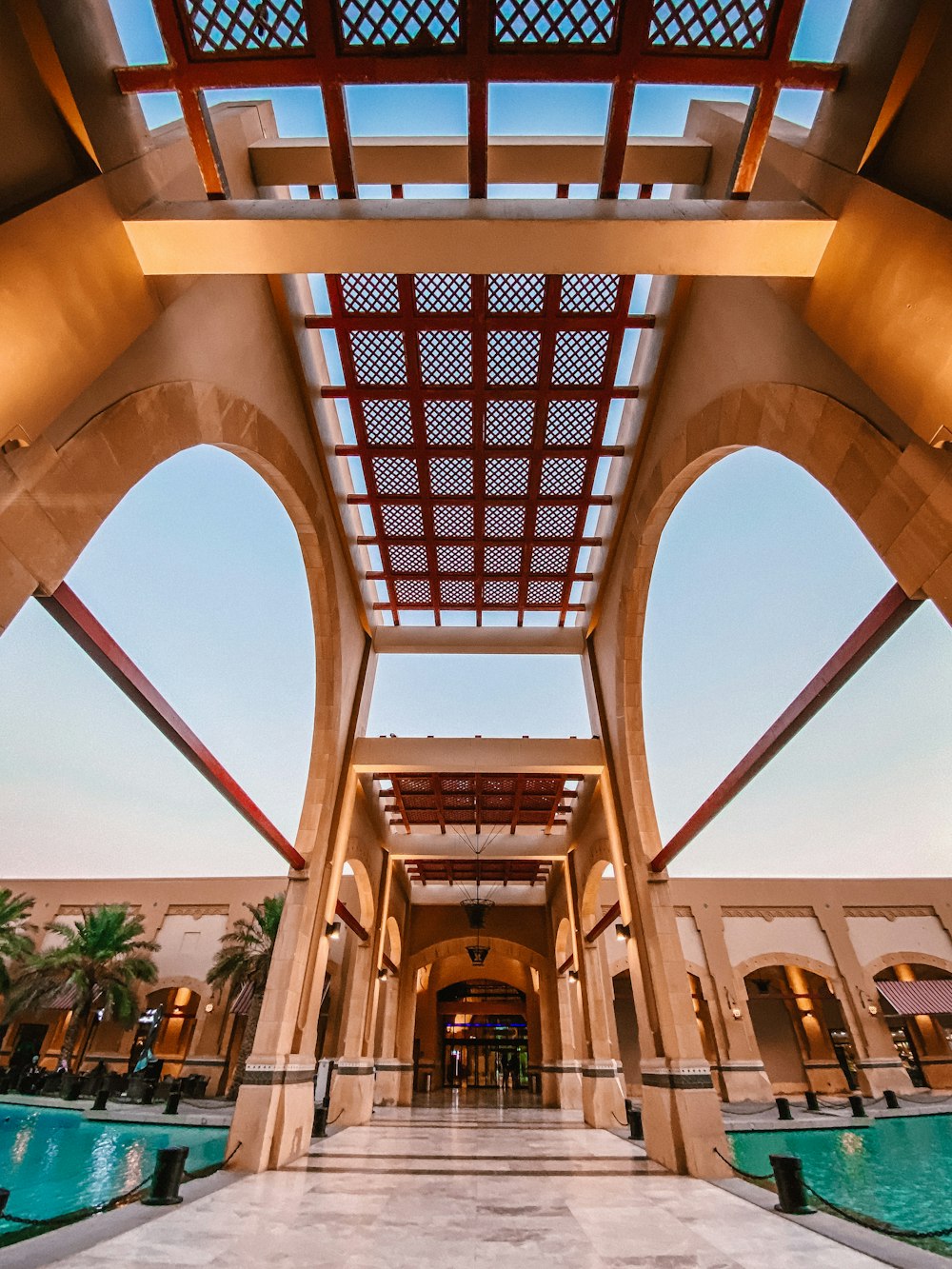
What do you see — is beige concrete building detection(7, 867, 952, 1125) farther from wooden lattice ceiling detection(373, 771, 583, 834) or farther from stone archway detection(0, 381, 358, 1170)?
stone archway detection(0, 381, 358, 1170)

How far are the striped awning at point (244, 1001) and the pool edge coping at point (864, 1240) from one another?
1697 centimetres

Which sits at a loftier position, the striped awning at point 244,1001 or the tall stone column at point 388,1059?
the striped awning at point 244,1001

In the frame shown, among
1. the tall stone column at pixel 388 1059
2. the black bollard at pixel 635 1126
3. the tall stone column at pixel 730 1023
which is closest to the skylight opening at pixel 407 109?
the black bollard at pixel 635 1126

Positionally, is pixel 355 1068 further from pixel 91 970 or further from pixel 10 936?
pixel 10 936

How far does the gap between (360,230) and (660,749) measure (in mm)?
7504

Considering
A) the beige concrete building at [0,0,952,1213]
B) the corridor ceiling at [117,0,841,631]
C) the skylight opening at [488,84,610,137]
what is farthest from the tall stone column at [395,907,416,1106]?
the skylight opening at [488,84,610,137]

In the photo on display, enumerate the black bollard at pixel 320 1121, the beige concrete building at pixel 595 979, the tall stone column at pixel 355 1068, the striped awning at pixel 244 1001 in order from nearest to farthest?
1. the black bollard at pixel 320 1121
2. the tall stone column at pixel 355 1068
3. the beige concrete building at pixel 595 979
4. the striped awning at pixel 244 1001

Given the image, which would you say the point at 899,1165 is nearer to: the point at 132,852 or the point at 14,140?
the point at 14,140

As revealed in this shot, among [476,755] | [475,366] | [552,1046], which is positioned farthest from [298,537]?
[552,1046]

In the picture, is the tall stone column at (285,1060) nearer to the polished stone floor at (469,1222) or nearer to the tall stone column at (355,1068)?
the polished stone floor at (469,1222)

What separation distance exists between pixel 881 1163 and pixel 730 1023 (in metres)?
8.80

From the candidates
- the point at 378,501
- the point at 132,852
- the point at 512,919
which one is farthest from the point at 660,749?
the point at 132,852

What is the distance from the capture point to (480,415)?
6.86m

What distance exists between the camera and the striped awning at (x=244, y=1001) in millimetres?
17297
